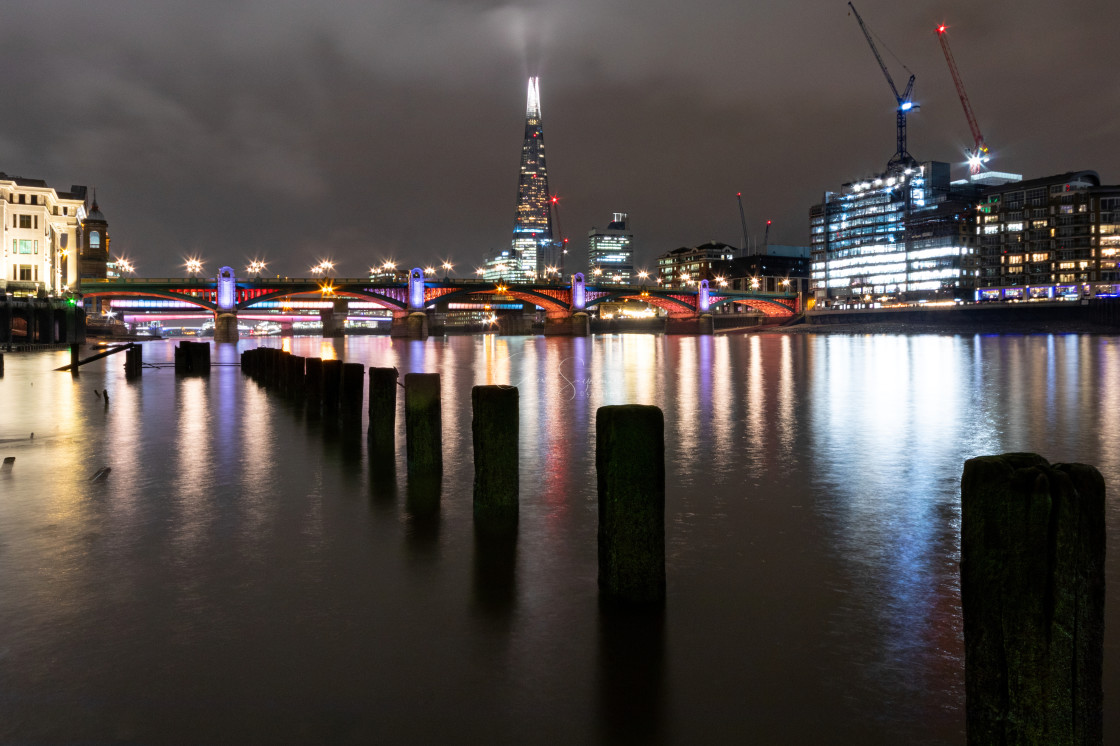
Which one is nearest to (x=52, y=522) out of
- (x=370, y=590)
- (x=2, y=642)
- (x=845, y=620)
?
(x=2, y=642)

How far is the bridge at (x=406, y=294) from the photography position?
118m

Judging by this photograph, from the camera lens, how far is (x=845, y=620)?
7062 millimetres

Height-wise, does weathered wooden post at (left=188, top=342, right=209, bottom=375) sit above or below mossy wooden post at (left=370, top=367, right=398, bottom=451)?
above

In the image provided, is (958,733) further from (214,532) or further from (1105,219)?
(1105,219)

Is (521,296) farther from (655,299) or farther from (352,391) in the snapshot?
(352,391)

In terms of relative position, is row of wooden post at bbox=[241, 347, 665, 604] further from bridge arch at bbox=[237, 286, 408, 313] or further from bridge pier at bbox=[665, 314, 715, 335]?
bridge pier at bbox=[665, 314, 715, 335]

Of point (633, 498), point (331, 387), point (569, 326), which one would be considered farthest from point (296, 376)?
point (569, 326)

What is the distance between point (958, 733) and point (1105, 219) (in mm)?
170864

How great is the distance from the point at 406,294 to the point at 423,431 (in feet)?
398

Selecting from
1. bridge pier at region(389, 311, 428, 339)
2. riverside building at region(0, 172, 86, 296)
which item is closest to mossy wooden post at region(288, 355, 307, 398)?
riverside building at region(0, 172, 86, 296)

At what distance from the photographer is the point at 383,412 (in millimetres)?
16125

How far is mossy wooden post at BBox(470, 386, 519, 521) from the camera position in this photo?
31.1 feet

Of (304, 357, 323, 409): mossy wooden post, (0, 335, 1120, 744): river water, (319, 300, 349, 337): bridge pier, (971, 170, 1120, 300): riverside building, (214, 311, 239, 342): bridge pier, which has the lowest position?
(0, 335, 1120, 744): river water

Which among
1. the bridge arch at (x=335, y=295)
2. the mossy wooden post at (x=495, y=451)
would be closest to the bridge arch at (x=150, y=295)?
A: the bridge arch at (x=335, y=295)
